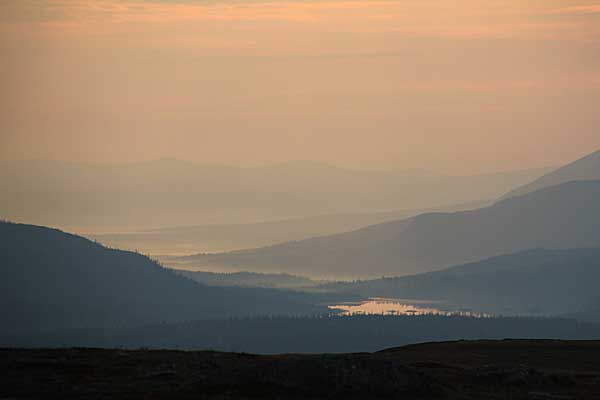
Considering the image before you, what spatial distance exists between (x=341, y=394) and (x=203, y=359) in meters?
18.5

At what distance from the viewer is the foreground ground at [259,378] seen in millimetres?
73562

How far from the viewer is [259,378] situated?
246 ft

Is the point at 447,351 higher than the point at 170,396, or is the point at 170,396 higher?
the point at 447,351

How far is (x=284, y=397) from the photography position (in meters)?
72.4

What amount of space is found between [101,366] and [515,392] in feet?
99.2

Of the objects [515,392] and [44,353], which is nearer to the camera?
[515,392]

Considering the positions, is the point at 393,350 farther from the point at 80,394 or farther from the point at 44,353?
the point at 80,394

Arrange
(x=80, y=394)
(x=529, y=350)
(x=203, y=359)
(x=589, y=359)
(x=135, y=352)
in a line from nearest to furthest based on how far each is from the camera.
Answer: (x=80, y=394)
(x=203, y=359)
(x=135, y=352)
(x=589, y=359)
(x=529, y=350)

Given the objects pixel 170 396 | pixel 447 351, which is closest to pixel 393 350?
pixel 447 351

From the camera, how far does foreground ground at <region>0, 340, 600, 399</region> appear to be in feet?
241

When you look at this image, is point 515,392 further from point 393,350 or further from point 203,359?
point 393,350

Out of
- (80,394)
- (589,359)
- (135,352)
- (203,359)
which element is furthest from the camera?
(589,359)

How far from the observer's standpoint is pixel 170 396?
7231 cm

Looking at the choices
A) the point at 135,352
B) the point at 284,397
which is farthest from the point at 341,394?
the point at 135,352
